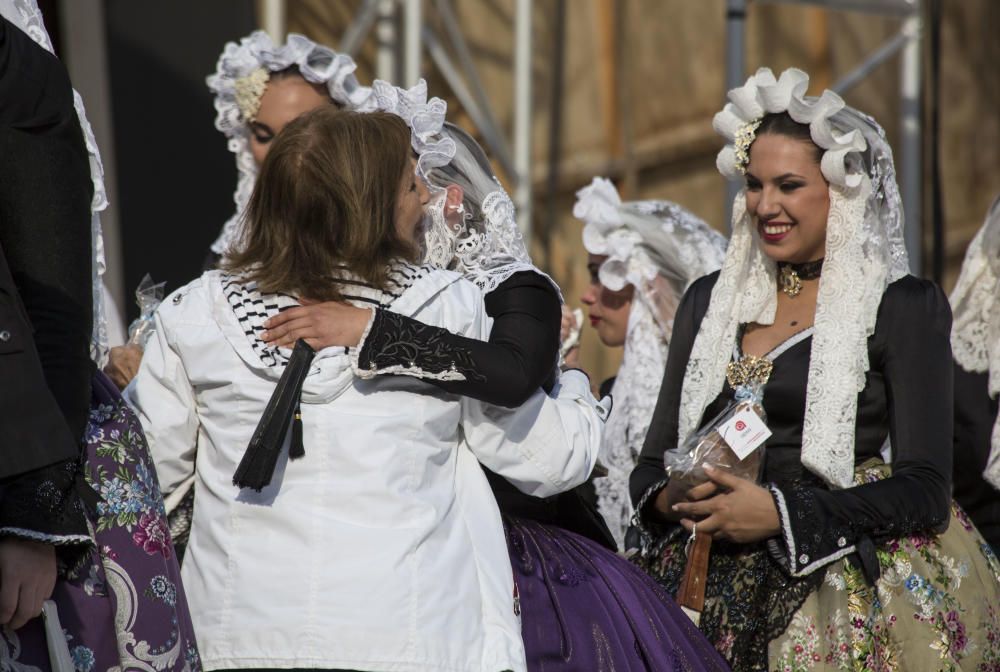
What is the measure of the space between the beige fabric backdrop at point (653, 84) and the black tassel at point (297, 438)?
508cm

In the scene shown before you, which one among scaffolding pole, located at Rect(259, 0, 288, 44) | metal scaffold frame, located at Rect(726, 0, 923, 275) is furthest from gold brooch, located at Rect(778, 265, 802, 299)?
metal scaffold frame, located at Rect(726, 0, 923, 275)

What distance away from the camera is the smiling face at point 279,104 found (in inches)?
170

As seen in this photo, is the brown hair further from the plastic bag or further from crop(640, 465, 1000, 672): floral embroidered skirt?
crop(640, 465, 1000, 672): floral embroidered skirt

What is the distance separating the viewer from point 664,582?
3.25m

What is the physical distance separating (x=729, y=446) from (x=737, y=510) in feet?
0.46

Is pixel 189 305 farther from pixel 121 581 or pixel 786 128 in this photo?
pixel 786 128

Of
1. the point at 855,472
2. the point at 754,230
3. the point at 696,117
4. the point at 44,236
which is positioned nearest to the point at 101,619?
the point at 44,236

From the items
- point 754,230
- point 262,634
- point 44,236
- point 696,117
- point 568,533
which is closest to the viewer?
point 44,236

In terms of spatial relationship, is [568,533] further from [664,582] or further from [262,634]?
[262,634]

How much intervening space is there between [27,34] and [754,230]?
6.01 ft

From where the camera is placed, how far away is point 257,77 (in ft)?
14.3

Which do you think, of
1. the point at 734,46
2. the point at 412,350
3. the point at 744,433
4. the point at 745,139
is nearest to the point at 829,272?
the point at 745,139

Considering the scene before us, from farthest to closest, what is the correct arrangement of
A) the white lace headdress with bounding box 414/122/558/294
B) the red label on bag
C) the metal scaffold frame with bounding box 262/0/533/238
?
the metal scaffold frame with bounding box 262/0/533/238
the red label on bag
the white lace headdress with bounding box 414/122/558/294

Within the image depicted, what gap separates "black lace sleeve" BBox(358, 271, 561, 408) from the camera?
8.16 ft
